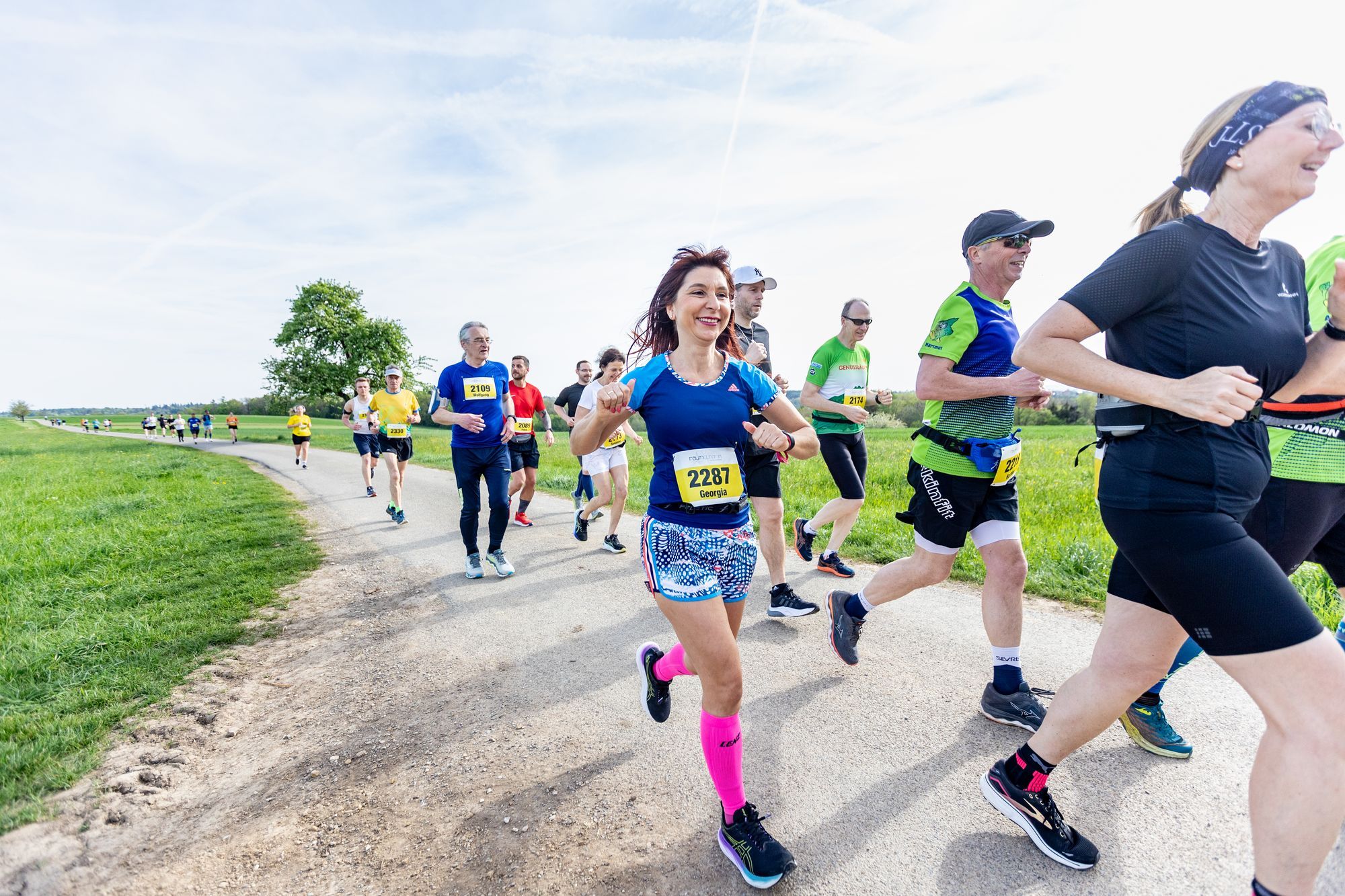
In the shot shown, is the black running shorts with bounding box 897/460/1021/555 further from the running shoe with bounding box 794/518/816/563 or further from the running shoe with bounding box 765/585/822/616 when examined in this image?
the running shoe with bounding box 794/518/816/563

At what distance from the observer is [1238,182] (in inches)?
68.8

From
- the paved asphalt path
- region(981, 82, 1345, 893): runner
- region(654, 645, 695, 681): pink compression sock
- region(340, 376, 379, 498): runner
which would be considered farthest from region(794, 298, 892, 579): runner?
region(340, 376, 379, 498): runner

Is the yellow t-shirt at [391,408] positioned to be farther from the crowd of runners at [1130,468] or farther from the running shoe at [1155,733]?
the running shoe at [1155,733]

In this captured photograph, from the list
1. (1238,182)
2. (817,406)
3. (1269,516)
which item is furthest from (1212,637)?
(817,406)

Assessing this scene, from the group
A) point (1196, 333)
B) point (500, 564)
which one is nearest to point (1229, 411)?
point (1196, 333)

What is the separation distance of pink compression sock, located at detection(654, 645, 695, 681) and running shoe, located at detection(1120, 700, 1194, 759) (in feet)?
6.24

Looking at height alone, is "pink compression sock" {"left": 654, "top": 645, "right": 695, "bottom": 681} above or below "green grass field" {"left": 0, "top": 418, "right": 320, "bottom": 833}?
above

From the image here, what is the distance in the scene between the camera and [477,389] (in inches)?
245

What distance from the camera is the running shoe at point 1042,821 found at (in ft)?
6.92

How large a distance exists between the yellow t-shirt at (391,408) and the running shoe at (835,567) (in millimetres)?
6929

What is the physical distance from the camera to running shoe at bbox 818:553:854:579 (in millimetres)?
5453

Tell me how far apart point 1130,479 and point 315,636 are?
5.11 metres

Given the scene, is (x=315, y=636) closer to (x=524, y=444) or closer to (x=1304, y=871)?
(x=524, y=444)

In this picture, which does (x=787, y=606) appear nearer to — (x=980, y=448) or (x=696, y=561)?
(x=980, y=448)
